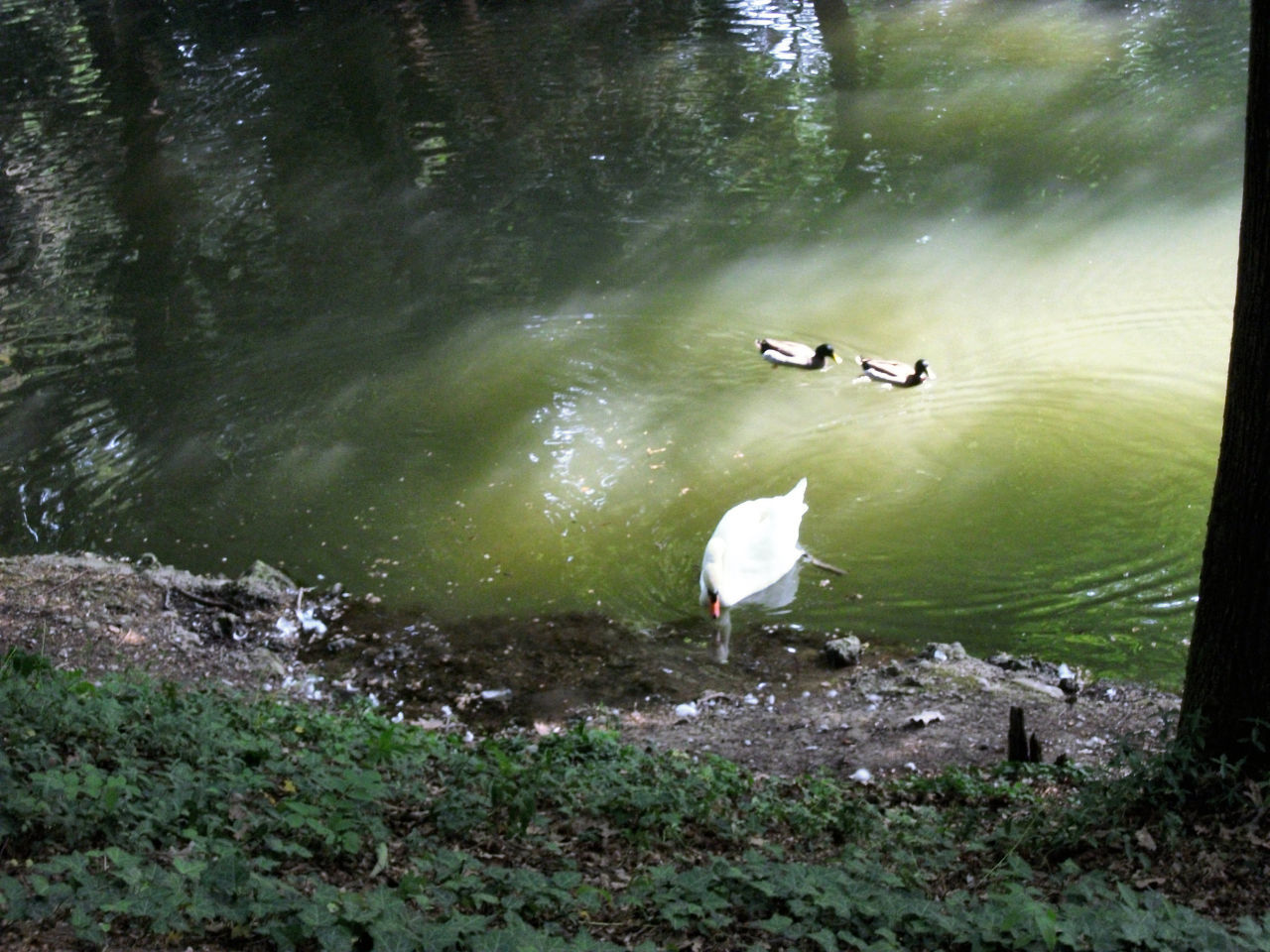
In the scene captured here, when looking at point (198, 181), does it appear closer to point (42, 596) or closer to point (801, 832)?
point (42, 596)

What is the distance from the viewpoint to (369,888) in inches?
151

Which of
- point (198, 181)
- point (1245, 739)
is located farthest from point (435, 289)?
point (1245, 739)

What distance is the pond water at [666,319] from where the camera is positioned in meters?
8.41

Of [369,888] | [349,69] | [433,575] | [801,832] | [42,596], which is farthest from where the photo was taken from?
[349,69]

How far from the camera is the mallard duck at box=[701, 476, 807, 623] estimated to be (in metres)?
7.84

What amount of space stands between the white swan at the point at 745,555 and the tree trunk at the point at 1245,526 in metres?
3.59

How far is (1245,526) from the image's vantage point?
411 centimetres

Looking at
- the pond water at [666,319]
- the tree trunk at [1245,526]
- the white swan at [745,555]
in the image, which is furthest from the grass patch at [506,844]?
the pond water at [666,319]

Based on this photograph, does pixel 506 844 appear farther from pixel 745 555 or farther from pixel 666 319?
pixel 666 319

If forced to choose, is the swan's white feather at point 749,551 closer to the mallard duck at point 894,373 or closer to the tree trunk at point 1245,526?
the mallard duck at point 894,373

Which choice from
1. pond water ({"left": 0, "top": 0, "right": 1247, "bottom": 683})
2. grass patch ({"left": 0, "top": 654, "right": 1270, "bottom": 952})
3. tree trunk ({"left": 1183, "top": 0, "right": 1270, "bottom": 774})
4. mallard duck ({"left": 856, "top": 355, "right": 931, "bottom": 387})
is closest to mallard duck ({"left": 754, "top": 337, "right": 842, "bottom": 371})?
pond water ({"left": 0, "top": 0, "right": 1247, "bottom": 683})

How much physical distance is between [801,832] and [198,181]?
1492 cm

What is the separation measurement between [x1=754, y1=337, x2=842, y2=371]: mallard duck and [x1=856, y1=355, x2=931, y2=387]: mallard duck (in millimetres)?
419

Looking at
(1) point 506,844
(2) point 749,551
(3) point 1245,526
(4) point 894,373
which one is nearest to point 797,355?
(4) point 894,373
